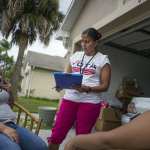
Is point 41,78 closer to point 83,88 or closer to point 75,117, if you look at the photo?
point 75,117

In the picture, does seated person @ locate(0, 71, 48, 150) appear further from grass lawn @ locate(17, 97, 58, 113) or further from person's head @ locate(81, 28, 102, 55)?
grass lawn @ locate(17, 97, 58, 113)

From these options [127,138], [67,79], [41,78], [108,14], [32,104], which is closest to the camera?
[127,138]

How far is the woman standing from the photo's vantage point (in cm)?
420

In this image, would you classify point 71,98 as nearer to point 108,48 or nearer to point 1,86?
point 1,86

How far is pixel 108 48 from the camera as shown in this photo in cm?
1068

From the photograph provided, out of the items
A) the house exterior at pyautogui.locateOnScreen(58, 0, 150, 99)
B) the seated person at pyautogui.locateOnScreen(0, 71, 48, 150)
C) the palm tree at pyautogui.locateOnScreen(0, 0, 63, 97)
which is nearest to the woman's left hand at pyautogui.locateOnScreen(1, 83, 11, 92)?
the seated person at pyautogui.locateOnScreen(0, 71, 48, 150)

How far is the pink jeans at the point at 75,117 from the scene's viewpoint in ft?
13.8

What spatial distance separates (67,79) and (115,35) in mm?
5166

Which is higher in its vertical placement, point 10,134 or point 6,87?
point 6,87

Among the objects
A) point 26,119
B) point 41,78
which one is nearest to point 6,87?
point 26,119

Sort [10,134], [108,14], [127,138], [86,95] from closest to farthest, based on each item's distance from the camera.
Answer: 1. [127,138]
2. [10,134]
3. [86,95]
4. [108,14]

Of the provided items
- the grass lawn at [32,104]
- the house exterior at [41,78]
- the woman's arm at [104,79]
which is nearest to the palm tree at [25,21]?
the grass lawn at [32,104]

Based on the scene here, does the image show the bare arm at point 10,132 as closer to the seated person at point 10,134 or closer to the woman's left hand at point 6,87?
the seated person at point 10,134

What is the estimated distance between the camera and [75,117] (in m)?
4.29
